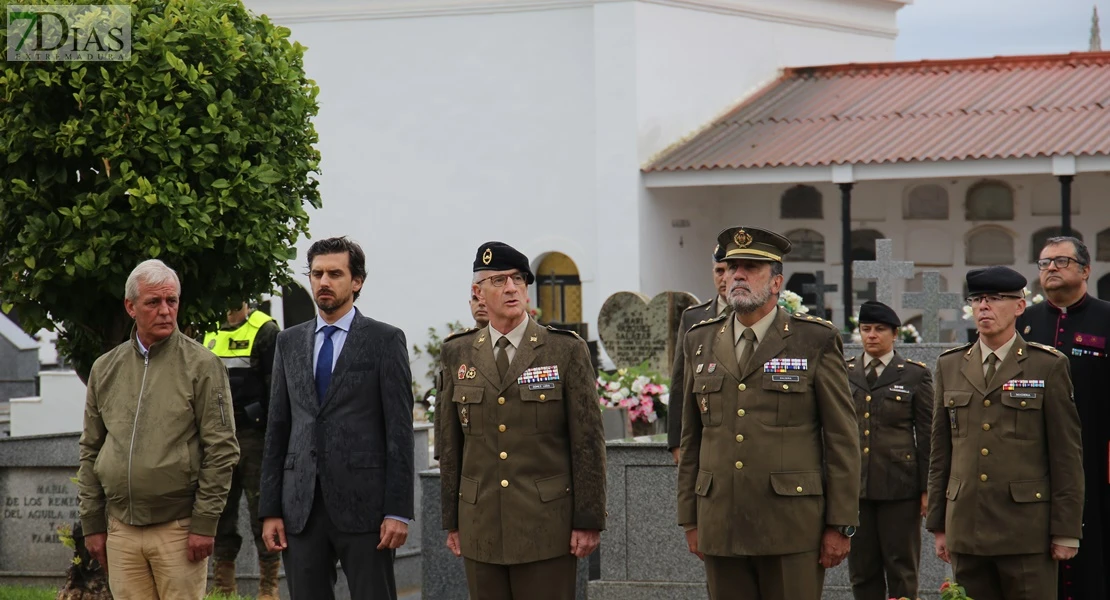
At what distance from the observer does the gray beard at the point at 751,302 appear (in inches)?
238

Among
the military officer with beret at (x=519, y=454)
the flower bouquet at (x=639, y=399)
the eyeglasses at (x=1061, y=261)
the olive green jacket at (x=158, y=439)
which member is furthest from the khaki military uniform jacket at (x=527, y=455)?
the flower bouquet at (x=639, y=399)

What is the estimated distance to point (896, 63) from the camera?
26.4m

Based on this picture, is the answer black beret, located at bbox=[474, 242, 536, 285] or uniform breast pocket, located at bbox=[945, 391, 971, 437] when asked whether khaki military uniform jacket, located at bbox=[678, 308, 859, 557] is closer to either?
black beret, located at bbox=[474, 242, 536, 285]

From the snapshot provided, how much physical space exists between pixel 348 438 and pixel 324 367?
13.2 inches

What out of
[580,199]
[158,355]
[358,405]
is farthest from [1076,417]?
[580,199]

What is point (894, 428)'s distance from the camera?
8.70 m

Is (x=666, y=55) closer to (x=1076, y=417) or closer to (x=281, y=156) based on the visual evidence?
(x=281, y=156)

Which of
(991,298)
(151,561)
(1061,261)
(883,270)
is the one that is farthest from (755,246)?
(883,270)

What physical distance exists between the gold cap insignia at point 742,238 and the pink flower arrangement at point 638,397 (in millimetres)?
6083

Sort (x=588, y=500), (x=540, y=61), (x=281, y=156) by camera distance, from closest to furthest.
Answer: (x=588, y=500), (x=281, y=156), (x=540, y=61)

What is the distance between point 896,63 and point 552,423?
70.5ft

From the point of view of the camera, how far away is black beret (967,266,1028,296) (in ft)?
21.9

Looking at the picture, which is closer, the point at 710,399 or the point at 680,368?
the point at 710,399

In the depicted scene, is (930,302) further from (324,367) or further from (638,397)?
(324,367)
